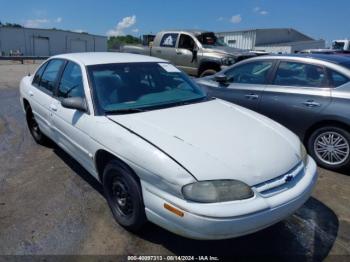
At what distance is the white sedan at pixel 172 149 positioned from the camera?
7.49ft

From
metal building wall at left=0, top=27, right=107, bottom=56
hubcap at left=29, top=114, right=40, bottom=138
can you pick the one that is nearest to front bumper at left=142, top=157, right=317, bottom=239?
hubcap at left=29, top=114, right=40, bottom=138

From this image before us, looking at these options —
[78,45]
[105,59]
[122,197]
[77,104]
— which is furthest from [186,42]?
[78,45]

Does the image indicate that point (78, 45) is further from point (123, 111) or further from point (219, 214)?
point (219, 214)

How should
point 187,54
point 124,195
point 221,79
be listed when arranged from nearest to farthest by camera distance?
1. point 124,195
2. point 221,79
3. point 187,54

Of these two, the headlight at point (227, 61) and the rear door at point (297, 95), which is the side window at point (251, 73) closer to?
the rear door at point (297, 95)

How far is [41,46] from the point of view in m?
41.4

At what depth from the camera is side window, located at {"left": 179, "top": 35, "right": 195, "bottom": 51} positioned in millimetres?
10619

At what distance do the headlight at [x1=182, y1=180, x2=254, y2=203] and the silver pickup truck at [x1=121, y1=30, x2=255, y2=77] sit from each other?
745 centimetres

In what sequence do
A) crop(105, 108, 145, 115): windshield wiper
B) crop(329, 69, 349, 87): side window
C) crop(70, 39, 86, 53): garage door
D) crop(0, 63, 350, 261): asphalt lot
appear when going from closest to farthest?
crop(0, 63, 350, 261): asphalt lot, crop(105, 108, 145, 115): windshield wiper, crop(329, 69, 349, 87): side window, crop(70, 39, 86, 53): garage door

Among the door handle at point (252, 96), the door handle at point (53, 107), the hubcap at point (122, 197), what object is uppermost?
the door handle at point (252, 96)

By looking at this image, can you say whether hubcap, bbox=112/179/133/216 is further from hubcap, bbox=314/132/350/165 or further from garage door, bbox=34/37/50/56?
garage door, bbox=34/37/50/56

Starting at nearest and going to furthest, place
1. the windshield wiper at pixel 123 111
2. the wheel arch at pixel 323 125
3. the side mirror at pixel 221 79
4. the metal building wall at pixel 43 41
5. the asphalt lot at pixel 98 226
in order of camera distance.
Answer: the asphalt lot at pixel 98 226
the windshield wiper at pixel 123 111
the wheel arch at pixel 323 125
the side mirror at pixel 221 79
the metal building wall at pixel 43 41

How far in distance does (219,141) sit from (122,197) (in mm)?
1042

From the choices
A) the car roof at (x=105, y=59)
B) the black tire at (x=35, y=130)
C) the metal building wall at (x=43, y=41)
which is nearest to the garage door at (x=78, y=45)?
the metal building wall at (x=43, y=41)
